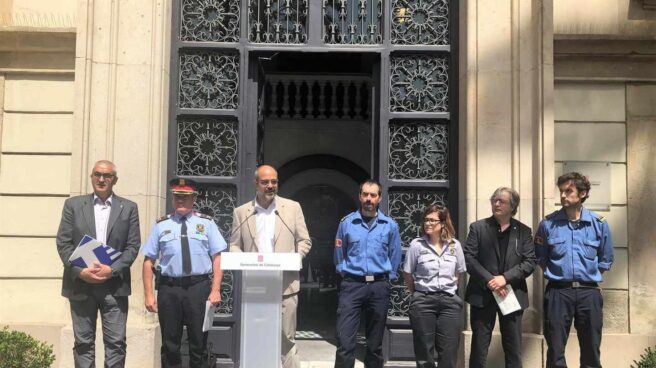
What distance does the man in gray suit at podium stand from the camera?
18.2 feet

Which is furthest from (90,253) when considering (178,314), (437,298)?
(437,298)

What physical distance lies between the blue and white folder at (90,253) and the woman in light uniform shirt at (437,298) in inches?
106

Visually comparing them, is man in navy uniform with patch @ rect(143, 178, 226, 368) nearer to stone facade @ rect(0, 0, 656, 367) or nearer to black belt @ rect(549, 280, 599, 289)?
stone facade @ rect(0, 0, 656, 367)

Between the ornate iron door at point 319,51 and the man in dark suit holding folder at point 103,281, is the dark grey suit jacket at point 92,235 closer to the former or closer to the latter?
the man in dark suit holding folder at point 103,281

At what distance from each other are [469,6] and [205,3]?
10.1 ft

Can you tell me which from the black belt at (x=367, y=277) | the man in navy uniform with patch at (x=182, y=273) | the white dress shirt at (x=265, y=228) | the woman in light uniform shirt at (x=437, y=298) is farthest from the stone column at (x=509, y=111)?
the man in navy uniform with patch at (x=182, y=273)

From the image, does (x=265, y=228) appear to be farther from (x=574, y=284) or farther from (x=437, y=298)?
(x=574, y=284)

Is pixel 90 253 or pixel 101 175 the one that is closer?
pixel 90 253

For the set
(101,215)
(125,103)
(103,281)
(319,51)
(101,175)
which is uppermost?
(319,51)

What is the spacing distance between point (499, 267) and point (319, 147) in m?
9.78

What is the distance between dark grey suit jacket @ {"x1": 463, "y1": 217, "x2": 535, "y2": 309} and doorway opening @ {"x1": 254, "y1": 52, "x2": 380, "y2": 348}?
Answer: 8.97 metres

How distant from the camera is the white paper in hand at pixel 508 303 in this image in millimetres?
5426

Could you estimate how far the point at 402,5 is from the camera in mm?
7402

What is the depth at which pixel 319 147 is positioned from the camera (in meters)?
15.0
